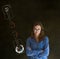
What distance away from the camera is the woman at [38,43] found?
5.04 ft

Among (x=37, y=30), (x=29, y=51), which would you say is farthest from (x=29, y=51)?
(x=37, y=30)

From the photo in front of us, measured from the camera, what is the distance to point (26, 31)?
1.55 metres

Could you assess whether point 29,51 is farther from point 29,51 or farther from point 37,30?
point 37,30

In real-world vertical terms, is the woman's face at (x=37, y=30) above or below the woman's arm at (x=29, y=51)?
above

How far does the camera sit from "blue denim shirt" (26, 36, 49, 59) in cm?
154

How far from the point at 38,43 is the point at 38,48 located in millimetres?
29

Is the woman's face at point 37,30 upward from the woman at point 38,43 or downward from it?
upward

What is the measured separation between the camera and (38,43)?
155 centimetres

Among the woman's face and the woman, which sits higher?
the woman's face

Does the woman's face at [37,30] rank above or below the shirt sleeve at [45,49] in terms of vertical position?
above

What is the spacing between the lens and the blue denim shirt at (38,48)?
154 cm

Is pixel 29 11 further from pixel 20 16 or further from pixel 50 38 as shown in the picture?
pixel 50 38

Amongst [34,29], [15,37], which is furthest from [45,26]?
[15,37]

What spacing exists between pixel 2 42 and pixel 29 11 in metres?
0.24
